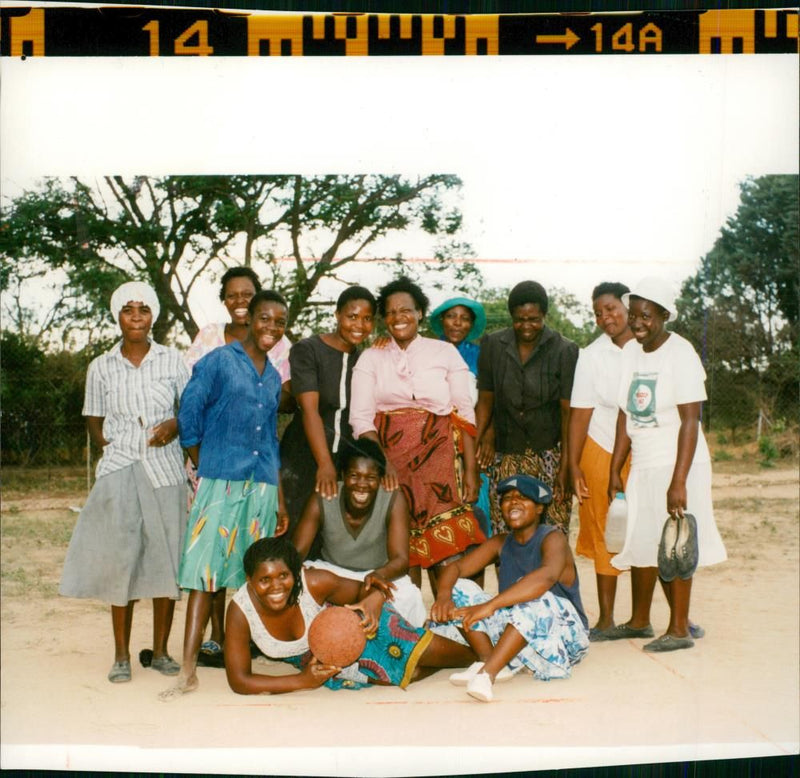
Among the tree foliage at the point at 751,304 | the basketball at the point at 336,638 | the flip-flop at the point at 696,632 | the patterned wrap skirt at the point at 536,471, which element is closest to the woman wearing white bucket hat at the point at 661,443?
the flip-flop at the point at 696,632

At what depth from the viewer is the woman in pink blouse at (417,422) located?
4.50 meters

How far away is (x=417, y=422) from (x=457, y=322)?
28.1 inches

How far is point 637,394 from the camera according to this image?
15.5 ft

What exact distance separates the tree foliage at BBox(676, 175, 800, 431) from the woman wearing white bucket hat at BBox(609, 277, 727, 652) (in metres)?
0.52

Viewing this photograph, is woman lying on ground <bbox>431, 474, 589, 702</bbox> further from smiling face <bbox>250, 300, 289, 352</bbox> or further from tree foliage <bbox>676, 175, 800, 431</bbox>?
tree foliage <bbox>676, 175, 800, 431</bbox>

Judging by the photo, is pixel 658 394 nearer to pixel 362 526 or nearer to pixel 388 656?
pixel 362 526

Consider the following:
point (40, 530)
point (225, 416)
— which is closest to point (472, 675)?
point (225, 416)

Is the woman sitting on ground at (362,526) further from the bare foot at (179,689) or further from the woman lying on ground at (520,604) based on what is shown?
the bare foot at (179,689)

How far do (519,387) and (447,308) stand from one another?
55 centimetres

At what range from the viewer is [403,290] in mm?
4559

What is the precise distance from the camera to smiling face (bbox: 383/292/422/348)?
14.9 feet

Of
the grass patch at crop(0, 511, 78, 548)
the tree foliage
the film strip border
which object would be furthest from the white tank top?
the grass patch at crop(0, 511, 78, 548)

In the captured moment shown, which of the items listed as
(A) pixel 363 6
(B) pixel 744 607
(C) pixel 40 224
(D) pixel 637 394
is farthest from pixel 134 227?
(B) pixel 744 607

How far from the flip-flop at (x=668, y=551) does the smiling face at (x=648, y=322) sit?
814 millimetres
